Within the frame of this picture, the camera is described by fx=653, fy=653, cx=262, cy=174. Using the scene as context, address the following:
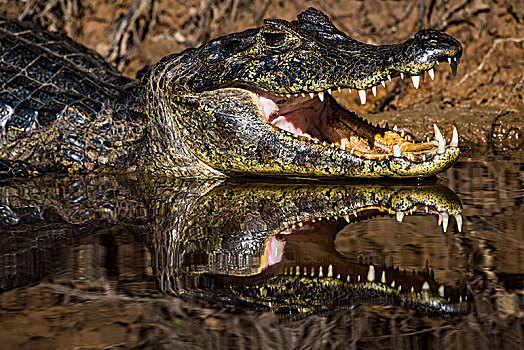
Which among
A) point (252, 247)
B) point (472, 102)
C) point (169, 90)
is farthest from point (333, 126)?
point (472, 102)

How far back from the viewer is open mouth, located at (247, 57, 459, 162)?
375 cm

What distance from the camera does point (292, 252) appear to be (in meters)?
2.54

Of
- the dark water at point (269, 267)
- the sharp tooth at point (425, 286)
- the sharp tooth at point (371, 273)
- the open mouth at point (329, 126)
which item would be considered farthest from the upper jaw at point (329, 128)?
the sharp tooth at point (425, 286)

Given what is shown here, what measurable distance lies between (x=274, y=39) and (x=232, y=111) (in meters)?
0.50

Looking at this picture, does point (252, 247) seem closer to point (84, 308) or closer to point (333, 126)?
point (84, 308)

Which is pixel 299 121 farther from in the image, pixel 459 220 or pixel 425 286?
pixel 425 286

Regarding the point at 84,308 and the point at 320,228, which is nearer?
the point at 84,308

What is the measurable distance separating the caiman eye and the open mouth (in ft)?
0.96

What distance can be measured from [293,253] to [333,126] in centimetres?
183

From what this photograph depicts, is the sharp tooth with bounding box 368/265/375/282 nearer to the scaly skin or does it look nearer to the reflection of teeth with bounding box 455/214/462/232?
the scaly skin

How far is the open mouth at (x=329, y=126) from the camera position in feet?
12.3

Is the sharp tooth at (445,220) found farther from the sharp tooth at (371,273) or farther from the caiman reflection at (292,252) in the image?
the sharp tooth at (371,273)

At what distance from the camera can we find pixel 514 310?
6.18 ft

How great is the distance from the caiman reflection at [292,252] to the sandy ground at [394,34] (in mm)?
2090
